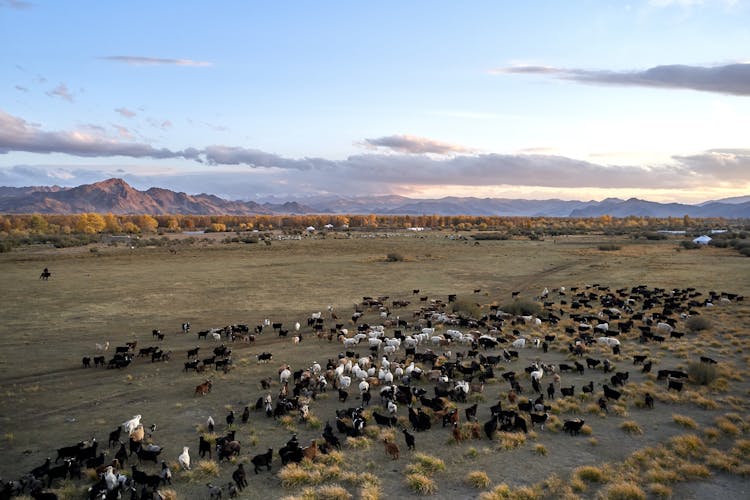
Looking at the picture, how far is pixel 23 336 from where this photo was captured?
953 inches

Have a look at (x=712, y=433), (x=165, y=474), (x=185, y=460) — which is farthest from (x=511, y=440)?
(x=165, y=474)

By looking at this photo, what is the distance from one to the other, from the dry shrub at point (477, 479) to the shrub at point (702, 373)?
10.9 m

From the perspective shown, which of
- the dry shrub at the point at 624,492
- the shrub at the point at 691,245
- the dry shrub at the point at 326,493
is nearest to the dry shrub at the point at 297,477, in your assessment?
the dry shrub at the point at 326,493

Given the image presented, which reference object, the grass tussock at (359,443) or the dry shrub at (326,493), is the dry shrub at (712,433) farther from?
the dry shrub at (326,493)

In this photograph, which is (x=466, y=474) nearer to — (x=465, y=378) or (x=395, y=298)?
(x=465, y=378)

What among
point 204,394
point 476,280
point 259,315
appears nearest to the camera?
point 204,394

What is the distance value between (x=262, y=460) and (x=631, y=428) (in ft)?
33.8

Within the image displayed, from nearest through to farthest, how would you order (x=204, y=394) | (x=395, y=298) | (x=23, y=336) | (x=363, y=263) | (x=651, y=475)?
(x=651, y=475)
(x=204, y=394)
(x=23, y=336)
(x=395, y=298)
(x=363, y=263)

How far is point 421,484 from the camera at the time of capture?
34.9 feet

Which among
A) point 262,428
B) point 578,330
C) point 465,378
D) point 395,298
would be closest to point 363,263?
point 395,298

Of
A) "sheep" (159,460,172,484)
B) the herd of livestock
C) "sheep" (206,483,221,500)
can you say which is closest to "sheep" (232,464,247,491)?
the herd of livestock

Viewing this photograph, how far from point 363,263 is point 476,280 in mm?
16283

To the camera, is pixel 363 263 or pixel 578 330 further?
pixel 363 263

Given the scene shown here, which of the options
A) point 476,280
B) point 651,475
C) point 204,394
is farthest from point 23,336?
point 476,280
